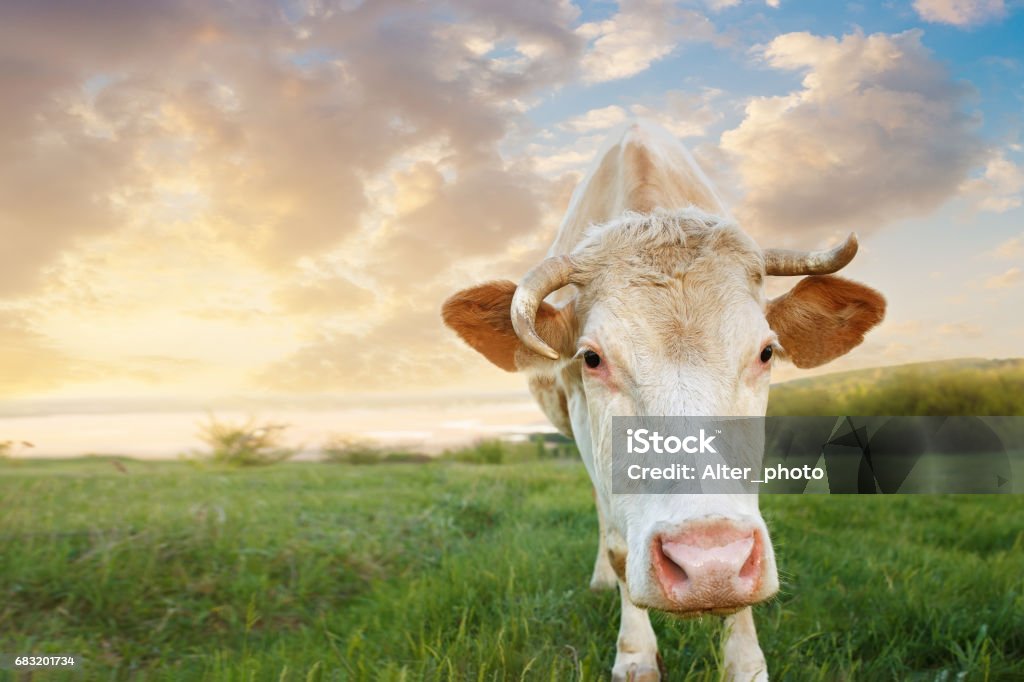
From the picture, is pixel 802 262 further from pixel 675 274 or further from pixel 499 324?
pixel 499 324

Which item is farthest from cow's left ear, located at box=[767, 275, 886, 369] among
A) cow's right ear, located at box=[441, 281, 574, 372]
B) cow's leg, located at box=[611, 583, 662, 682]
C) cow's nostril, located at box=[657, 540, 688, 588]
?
cow's nostril, located at box=[657, 540, 688, 588]

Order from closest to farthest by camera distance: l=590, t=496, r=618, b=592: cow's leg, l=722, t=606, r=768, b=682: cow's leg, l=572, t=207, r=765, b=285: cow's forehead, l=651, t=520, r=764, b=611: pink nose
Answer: l=651, t=520, r=764, b=611: pink nose, l=572, t=207, r=765, b=285: cow's forehead, l=722, t=606, r=768, b=682: cow's leg, l=590, t=496, r=618, b=592: cow's leg

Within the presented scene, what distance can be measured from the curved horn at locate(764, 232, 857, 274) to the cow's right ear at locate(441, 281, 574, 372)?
0.92 m

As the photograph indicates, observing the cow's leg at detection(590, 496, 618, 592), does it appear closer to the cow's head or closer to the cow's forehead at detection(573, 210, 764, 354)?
the cow's head

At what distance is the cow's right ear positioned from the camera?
3.19m

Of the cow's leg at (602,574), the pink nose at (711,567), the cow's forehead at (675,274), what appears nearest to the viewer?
the pink nose at (711,567)

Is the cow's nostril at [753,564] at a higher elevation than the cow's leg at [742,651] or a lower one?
higher

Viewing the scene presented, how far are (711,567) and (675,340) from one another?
2.87 ft

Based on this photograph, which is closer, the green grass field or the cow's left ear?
the green grass field

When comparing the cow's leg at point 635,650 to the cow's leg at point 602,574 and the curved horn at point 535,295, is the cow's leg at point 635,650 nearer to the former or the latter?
the cow's leg at point 602,574

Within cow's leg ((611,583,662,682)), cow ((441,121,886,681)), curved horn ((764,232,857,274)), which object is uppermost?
curved horn ((764,232,857,274))

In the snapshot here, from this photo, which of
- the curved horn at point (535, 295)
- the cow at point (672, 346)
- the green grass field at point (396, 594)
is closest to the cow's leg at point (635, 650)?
the cow at point (672, 346)

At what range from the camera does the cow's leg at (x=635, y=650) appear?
10.2ft

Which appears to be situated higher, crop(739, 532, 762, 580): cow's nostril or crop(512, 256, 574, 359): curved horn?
crop(512, 256, 574, 359): curved horn
